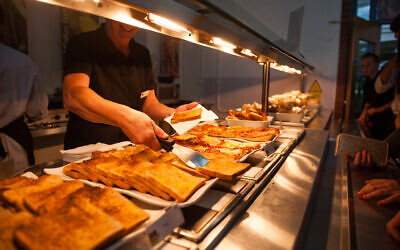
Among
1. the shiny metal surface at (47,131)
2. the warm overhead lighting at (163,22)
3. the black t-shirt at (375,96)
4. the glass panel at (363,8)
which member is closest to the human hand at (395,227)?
the warm overhead lighting at (163,22)

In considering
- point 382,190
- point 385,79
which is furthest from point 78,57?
point 385,79

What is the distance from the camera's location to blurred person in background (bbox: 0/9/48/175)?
236 cm

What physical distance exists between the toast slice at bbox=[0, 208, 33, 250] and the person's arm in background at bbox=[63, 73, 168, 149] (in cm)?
61

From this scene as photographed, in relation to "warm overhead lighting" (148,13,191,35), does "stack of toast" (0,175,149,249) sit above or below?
below

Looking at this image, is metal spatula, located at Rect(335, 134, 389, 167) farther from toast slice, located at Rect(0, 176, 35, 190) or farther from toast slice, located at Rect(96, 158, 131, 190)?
toast slice, located at Rect(0, 176, 35, 190)

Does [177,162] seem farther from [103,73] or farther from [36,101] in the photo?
[36,101]

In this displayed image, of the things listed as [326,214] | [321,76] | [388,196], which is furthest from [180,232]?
[321,76]

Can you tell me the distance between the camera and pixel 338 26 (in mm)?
5176

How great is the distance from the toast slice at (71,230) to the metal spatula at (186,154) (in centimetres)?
51

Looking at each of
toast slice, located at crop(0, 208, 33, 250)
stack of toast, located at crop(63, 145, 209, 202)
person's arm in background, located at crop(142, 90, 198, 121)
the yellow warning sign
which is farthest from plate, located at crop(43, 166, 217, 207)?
the yellow warning sign

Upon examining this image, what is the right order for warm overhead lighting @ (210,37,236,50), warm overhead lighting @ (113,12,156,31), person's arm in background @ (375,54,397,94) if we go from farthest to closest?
person's arm in background @ (375,54,397,94) < warm overhead lighting @ (210,37,236,50) < warm overhead lighting @ (113,12,156,31)

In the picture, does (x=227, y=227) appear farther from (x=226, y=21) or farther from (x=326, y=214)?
(x=226, y=21)

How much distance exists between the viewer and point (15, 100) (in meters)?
2.45

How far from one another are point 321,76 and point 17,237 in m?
5.60
